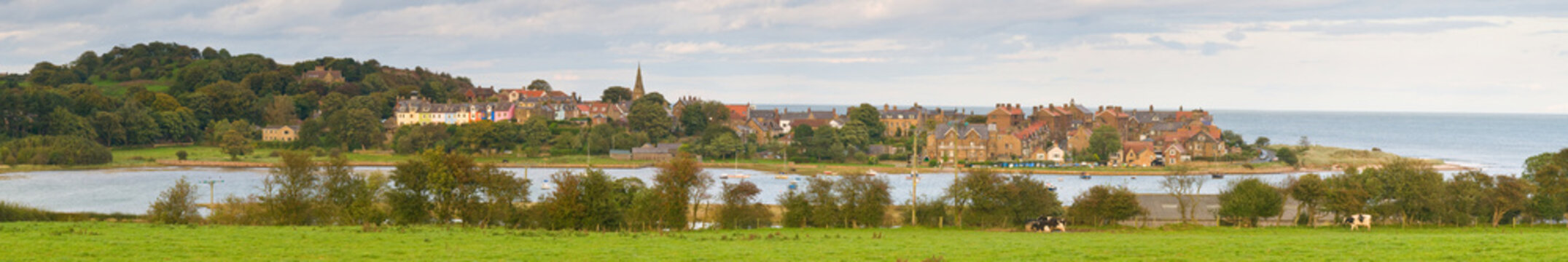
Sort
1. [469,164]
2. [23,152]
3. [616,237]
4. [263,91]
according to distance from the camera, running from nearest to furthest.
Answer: [616,237] → [469,164] → [23,152] → [263,91]

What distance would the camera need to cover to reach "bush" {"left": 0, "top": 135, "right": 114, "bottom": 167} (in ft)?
233

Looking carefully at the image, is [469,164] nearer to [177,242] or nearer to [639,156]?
[177,242]

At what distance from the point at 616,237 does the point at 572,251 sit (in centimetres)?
380

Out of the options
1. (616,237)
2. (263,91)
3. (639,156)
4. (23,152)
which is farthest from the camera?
(263,91)

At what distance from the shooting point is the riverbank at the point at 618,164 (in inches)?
2800

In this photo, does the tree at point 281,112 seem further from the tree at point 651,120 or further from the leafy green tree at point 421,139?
the tree at point 651,120

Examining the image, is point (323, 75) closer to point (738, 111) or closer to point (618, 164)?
point (738, 111)

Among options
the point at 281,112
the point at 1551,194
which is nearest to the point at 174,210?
the point at 1551,194

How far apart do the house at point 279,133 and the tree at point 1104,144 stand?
6438 centimetres

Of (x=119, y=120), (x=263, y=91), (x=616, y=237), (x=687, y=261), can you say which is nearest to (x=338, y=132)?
(x=119, y=120)

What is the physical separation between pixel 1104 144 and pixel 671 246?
213 ft

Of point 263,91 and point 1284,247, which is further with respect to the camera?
point 263,91

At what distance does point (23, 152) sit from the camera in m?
71.0

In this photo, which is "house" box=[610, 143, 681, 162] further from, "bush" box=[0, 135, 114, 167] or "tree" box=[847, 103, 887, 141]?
"bush" box=[0, 135, 114, 167]
